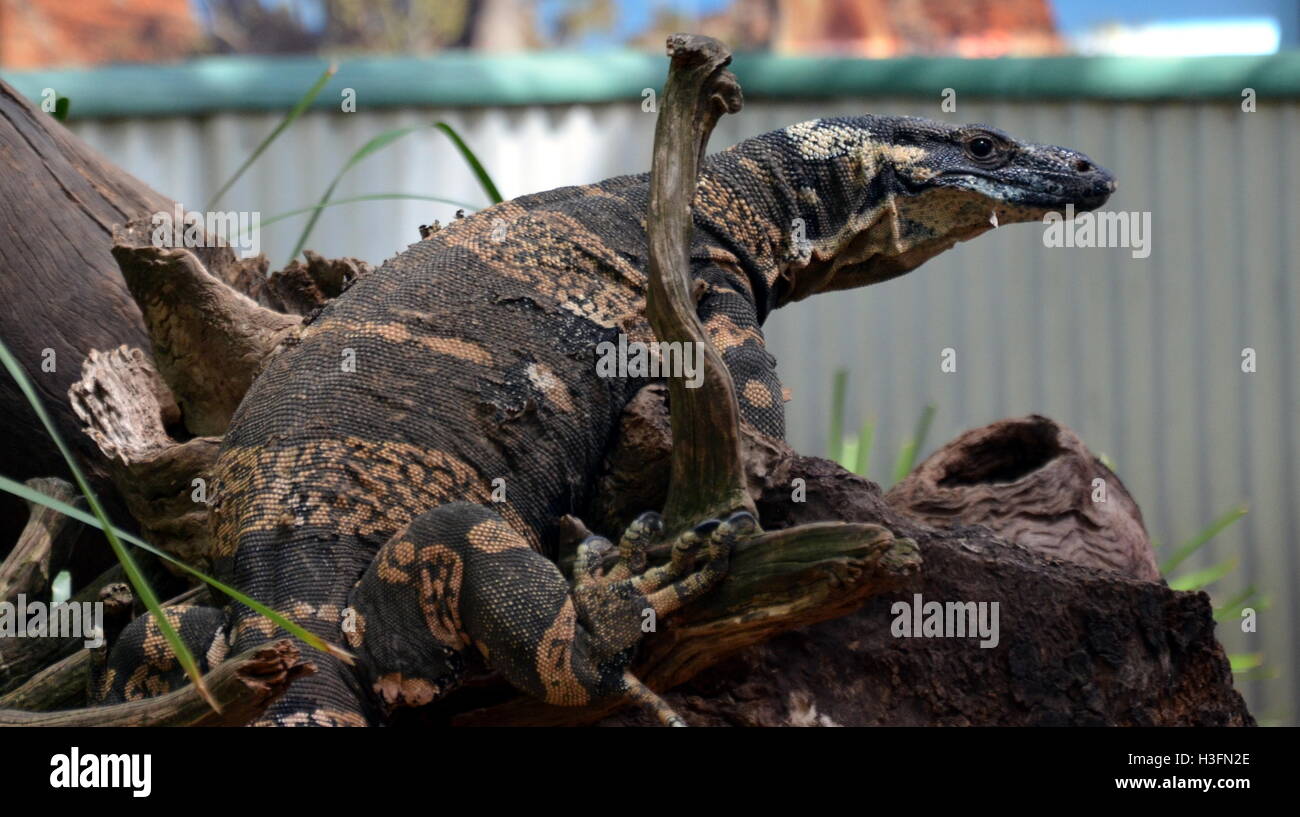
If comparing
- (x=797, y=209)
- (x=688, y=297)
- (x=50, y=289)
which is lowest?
(x=688, y=297)

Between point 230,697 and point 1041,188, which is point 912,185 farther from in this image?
point 230,697

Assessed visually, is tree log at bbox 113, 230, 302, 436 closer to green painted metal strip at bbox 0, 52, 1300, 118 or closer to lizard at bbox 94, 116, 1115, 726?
lizard at bbox 94, 116, 1115, 726

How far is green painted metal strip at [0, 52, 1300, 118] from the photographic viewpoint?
31.4 ft

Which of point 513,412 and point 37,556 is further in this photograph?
point 37,556

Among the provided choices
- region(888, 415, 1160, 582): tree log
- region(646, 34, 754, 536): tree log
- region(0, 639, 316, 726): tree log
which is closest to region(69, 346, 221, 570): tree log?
region(0, 639, 316, 726): tree log

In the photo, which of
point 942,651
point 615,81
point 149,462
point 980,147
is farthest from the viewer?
point 615,81

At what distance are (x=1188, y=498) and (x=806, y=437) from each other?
8.86 ft

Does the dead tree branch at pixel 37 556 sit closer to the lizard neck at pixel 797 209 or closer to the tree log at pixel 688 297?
the tree log at pixel 688 297

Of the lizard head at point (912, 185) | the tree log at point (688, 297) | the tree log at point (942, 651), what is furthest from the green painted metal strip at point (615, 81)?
the tree log at point (688, 297)

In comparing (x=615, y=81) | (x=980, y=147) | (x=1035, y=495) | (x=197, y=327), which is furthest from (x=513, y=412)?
(x=615, y=81)

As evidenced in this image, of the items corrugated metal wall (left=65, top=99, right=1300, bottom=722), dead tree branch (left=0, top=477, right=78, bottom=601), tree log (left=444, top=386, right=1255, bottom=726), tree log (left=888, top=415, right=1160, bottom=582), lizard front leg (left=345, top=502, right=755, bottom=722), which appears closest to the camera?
lizard front leg (left=345, top=502, right=755, bottom=722)

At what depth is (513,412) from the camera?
13.1ft

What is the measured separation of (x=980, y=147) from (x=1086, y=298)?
5.09 meters

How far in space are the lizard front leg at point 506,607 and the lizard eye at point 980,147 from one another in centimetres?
226
